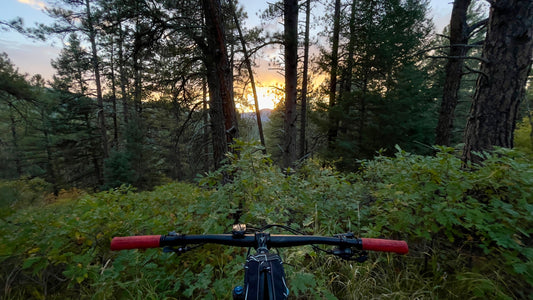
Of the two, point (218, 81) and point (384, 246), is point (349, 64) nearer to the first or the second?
point (218, 81)

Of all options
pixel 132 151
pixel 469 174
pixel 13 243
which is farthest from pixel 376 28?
pixel 132 151

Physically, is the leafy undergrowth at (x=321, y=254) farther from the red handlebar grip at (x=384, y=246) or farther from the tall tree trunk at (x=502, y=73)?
the tall tree trunk at (x=502, y=73)

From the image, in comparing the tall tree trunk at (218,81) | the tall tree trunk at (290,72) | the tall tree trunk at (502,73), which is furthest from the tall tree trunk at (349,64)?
the tall tree trunk at (218,81)

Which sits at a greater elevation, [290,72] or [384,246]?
[290,72]

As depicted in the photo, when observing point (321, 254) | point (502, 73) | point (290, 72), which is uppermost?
point (290, 72)

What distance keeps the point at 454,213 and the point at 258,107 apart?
8.67 metres

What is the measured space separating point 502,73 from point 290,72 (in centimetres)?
510

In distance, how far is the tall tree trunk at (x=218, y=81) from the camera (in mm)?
4613

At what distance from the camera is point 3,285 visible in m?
2.27

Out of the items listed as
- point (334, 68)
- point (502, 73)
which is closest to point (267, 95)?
point (334, 68)

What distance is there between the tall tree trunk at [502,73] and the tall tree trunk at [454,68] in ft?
13.6

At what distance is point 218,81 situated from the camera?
484cm

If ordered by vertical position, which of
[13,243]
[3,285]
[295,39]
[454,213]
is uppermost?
[295,39]

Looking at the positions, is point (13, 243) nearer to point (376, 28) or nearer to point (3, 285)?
point (3, 285)
